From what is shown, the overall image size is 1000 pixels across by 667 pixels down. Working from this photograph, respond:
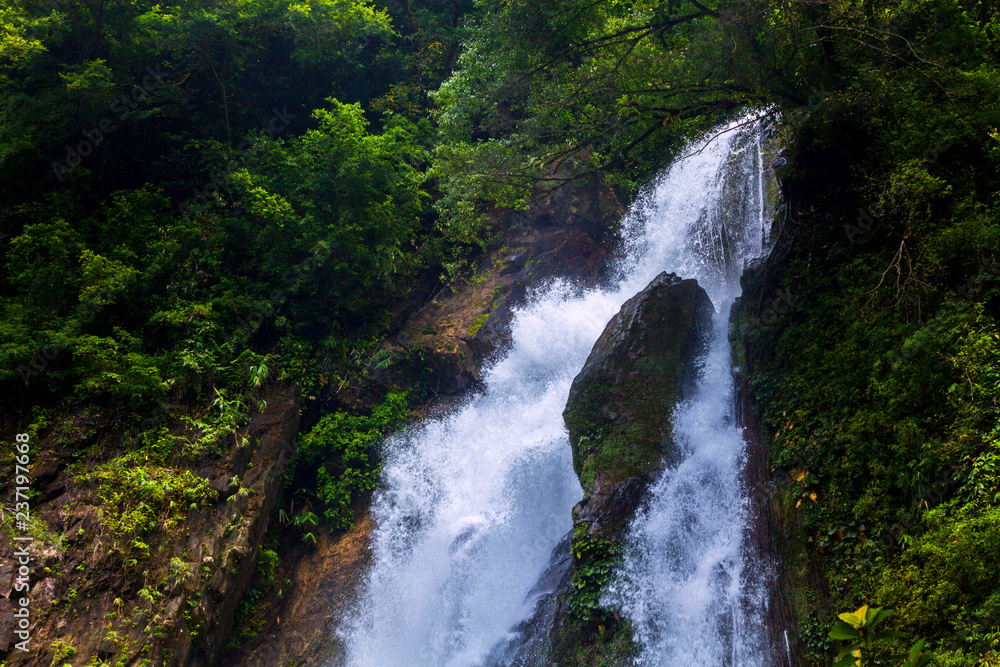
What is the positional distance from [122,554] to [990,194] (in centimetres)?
1108

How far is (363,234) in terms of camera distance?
35.7 feet

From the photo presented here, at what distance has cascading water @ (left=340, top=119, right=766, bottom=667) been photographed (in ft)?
22.2

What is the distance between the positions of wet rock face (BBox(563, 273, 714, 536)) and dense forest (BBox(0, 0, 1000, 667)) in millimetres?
1209

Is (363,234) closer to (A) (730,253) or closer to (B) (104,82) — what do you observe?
(B) (104,82)

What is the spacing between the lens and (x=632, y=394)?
29.3ft

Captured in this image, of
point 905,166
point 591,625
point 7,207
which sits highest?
point 7,207

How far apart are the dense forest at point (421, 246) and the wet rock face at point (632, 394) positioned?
3.97ft

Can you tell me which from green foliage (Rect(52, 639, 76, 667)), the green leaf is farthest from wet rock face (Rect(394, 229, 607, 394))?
the green leaf

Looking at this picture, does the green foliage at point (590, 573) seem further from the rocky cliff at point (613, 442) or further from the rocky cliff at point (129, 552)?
the rocky cliff at point (129, 552)

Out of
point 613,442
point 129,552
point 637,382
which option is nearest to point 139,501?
point 129,552

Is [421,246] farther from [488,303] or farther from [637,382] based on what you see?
[637,382]

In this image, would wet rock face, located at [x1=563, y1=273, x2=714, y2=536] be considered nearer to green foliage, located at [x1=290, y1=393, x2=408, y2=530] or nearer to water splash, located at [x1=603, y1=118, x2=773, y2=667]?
water splash, located at [x1=603, y1=118, x2=773, y2=667]

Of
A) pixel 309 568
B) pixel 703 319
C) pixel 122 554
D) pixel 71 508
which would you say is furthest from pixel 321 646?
pixel 703 319

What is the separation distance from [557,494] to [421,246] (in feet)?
23.9
